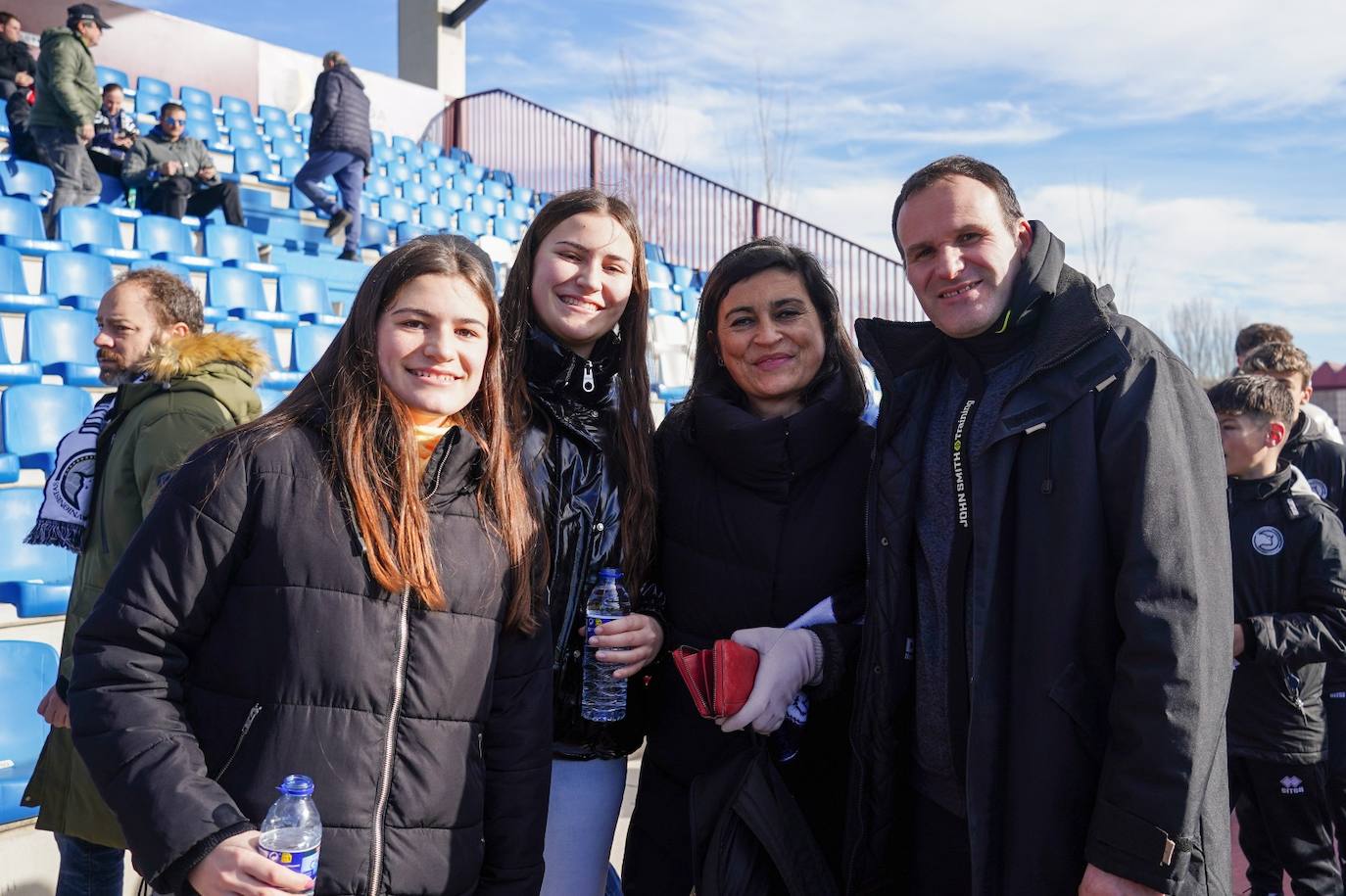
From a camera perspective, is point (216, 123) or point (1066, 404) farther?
point (216, 123)

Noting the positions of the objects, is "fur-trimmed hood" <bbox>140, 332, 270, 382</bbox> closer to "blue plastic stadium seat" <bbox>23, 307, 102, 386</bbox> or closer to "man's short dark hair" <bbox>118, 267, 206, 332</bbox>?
"man's short dark hair" <bbox>118, 267, 206, 332</bbox>

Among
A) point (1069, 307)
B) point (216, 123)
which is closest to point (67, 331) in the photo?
point (1069, 307)

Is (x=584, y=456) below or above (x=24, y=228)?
below

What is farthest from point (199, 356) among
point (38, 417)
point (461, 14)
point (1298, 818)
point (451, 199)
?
point (461, 14)

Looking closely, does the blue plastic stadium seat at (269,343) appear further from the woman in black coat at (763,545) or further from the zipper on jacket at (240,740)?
the zipper on jacket at (240,740)

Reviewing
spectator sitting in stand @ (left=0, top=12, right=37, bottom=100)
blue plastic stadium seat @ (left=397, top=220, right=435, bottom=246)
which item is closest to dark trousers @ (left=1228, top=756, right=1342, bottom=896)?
blue plastic stadium seat @ (left=397, top=220, right=435, bottom=246)

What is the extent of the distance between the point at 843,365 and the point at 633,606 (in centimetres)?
75

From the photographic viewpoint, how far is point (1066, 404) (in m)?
1.60

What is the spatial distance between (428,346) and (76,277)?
5.22 metres

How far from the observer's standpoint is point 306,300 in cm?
706

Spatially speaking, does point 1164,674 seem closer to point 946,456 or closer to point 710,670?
point 946,456

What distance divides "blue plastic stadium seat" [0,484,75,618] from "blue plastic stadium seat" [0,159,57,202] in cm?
473

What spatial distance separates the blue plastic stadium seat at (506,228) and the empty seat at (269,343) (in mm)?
6242

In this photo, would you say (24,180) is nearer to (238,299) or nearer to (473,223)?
(238,299)
